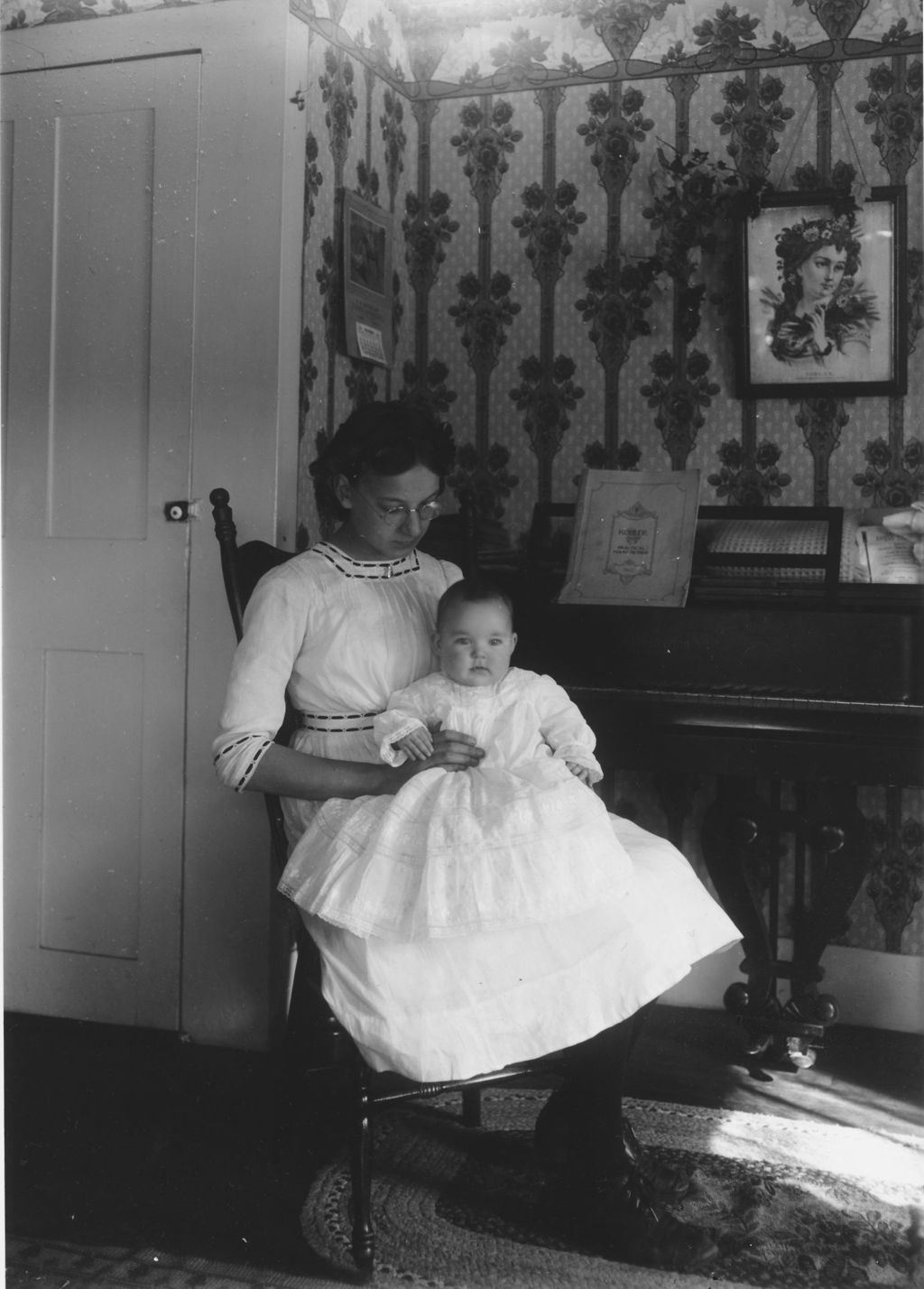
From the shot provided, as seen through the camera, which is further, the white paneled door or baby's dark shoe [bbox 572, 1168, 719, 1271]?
the white paneled door

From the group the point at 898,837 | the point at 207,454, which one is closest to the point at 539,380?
the point at 207,454

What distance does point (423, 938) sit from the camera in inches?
67.8

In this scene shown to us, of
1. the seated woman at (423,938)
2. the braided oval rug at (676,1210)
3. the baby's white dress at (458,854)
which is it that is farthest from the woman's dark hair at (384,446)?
the braided oval rug at (676,1210)

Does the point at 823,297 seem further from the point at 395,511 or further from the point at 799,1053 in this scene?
the point at 799,1053

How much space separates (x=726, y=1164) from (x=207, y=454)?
75.9 inches

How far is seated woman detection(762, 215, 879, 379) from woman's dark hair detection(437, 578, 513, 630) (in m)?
1.57

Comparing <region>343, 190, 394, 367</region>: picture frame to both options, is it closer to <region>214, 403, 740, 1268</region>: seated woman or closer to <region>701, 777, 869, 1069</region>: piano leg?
<region>214, 403, 740, 1268</region>: seated woman

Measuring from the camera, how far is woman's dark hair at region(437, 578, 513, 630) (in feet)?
6.48

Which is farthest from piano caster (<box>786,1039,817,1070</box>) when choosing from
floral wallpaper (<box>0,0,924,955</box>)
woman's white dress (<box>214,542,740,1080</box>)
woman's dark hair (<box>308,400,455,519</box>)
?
woman's dark hair (<box>308,400,455,519</box>)

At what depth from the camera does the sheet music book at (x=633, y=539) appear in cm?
274

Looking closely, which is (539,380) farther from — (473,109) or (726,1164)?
(726,1164)

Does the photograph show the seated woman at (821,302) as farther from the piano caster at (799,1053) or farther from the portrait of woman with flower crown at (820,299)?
the piano caster at (799,1053)

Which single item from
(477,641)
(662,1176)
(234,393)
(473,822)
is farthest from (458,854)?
(234,393)

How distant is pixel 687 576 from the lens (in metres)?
2.72
